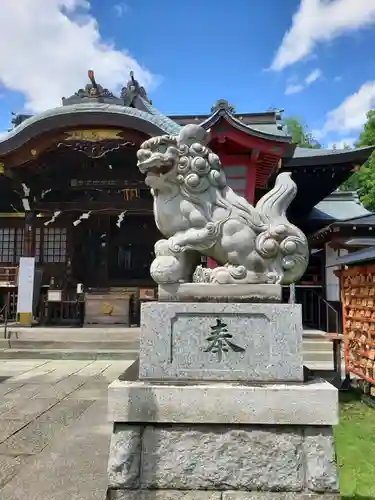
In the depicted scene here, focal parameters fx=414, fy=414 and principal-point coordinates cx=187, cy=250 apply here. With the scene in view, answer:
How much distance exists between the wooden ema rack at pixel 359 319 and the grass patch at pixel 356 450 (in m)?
0.59

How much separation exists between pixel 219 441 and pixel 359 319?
5059mm

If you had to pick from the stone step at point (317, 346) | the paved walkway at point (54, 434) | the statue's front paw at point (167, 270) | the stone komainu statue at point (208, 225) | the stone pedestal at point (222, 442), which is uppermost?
the stone komainu statue at point (208, 225)

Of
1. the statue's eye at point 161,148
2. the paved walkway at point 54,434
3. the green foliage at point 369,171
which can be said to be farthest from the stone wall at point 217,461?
the green foliage at point 369,171

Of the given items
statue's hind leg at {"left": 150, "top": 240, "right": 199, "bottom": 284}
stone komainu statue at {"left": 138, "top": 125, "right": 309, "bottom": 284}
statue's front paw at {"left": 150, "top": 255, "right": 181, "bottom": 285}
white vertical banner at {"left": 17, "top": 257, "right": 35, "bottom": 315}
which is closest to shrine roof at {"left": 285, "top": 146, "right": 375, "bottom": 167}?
white vertical banner at {"left": 17, "top": 257, "right": 35, "bottom": 315}

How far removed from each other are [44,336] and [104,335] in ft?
4.44

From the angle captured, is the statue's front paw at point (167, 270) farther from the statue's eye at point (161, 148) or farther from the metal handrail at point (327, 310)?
the metal handrail at point (327, 310)

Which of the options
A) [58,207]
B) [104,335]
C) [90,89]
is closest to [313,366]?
[104,335]

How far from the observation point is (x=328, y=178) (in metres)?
11.7

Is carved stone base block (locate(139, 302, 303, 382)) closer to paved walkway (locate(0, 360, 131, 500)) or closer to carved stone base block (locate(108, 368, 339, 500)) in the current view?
carved stone base block (locate(108, 368, 339, 500))

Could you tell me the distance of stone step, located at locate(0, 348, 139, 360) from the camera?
848cm

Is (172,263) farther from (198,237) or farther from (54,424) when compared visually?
(54,424)

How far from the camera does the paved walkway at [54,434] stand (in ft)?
9.19

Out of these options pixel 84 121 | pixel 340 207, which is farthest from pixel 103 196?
pixel 340 207

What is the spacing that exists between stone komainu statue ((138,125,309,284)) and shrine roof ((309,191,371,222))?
10.8 m
